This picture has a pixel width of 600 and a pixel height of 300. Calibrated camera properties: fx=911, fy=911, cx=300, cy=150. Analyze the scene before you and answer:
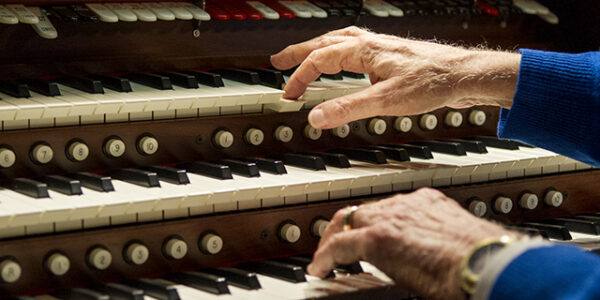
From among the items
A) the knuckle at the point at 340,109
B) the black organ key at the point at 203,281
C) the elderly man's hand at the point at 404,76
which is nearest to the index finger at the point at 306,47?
the elderly man's hand at the point at 404,76

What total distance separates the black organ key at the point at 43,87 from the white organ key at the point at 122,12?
260 mm

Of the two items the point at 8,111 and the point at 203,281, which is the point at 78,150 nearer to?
the point at 8,111

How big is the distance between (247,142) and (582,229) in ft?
3.46

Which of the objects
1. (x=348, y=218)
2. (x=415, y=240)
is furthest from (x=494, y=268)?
Result: (x=348, y=218)

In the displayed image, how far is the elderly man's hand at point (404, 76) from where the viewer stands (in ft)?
7.37

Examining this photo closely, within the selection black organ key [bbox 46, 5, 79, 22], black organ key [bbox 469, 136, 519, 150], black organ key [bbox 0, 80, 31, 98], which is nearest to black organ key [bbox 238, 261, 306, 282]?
black organ key [bbox 0, 80, 31, 98]

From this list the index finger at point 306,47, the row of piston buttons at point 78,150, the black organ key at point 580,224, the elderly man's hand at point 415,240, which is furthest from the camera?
the black organ key at point 580,224

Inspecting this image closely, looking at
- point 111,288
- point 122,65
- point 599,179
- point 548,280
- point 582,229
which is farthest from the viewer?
point 599,179

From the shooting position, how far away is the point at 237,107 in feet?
7.93

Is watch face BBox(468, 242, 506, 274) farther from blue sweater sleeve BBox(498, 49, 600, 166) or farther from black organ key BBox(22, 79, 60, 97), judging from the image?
black organ key BBox(22, 79, 60, 97)

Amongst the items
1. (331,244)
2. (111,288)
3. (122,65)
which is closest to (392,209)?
(331,244)

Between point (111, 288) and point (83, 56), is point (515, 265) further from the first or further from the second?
point (83, 56)

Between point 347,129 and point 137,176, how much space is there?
0.69m

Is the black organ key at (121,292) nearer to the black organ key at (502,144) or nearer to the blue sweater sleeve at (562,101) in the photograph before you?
the blue sweater sleeve at (562,101)
